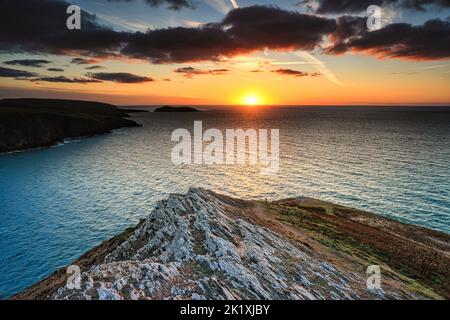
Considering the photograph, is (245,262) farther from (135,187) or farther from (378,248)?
(135,187)

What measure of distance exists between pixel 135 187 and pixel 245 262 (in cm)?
6131

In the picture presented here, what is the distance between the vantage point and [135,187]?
269 feet

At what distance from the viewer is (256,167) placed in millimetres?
109938

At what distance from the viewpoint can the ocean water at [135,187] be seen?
168 feet

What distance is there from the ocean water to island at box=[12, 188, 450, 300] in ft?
51.9

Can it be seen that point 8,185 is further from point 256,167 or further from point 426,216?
point 426,216

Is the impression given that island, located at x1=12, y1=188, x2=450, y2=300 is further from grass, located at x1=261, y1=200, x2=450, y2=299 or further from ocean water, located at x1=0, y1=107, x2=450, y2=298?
ocean water, located at x1=0, y1=107, x2=450, y2=298

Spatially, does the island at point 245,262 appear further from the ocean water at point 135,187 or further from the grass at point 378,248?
the ocean water at point 135,187

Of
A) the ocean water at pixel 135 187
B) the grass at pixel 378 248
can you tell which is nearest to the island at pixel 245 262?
the grass at pixel 378 248

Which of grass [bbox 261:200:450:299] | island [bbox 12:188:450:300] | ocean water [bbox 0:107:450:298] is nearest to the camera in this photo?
island [bbox 12:188:450:300]

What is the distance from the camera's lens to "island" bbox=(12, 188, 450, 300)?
22.4 meters

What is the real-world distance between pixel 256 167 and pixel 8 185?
77.3 meters

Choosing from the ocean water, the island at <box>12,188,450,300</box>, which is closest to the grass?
the island at <box>12,188,450,300</box>
